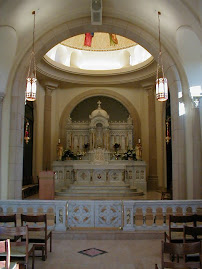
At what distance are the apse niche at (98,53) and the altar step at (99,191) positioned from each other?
6717 millimetres

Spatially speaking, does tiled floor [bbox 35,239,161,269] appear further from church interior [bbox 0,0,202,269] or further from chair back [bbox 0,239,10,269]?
chair back [bbox 0,239,10,269]

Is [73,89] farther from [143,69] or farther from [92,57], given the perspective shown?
[143,69]

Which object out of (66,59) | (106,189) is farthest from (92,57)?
(106,189)

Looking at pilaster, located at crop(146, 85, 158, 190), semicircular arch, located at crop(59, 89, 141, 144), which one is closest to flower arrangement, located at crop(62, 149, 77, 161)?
semicircular arch, located at crop(59, 89, 141, 144)

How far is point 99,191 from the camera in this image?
39.2 feet

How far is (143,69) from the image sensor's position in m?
14.5

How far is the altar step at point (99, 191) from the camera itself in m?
11.5

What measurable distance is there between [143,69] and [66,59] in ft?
14.8

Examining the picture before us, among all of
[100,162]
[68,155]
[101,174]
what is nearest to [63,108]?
[68,155]

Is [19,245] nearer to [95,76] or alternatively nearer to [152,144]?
[152,144]

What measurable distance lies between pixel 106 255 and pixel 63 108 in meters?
11.9

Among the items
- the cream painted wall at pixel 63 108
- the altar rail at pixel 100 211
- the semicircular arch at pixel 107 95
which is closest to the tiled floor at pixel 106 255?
the altar rail at pixel 100 211

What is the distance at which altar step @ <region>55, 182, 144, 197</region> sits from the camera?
11.5 meters

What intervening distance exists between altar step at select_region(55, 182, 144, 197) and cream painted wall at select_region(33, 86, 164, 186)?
9.62 feet
